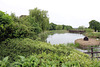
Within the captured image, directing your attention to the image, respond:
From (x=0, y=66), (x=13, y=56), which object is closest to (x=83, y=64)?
(x=0, y=66)

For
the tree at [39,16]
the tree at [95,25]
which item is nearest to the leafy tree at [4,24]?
the tree at [39,16]

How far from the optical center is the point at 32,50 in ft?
11.6

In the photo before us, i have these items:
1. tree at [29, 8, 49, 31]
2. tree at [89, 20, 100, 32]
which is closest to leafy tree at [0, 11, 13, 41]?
tree at [29, 8, 49, 31]

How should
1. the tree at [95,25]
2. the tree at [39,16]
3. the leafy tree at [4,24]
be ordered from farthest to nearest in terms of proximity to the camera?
the tree at [95,25], the tree at [39,16], the leafy tree at [4,24]

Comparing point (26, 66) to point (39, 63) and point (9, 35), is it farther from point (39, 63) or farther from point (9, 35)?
point (9, 35)

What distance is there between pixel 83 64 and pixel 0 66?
93.0 inches

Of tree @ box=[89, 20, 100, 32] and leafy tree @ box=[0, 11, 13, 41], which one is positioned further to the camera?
tree @ box=[89, 20, 100, 32]

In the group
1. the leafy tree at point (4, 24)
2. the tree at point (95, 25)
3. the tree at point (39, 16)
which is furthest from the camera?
the tree at point (95, 25)

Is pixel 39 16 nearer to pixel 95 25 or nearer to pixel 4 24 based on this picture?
pixel 4 24

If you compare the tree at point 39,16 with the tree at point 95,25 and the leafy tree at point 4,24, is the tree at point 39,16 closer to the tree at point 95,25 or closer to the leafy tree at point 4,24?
the leafy tree at point 4,24

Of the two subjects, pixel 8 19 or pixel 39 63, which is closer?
pixel 39 63

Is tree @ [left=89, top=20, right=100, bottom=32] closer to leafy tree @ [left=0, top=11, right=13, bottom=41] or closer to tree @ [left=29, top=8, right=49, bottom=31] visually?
tree @ [left=29, top=8, right=49, bottom=31]

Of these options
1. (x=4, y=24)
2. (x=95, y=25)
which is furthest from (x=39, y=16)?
(x=95, y=25)

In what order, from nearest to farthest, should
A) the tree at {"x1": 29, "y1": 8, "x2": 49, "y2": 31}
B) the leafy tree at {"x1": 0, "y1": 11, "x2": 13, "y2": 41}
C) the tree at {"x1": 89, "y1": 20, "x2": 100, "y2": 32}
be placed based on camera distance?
the leafy tree at {"x1": 0, "y1": 11, "x2": 13, "y2": 41} → the tree at {"x1": 29, "y1": 8, "x2": 49, "y2": 31} → the tree at {"x1": 89, "y1": 20, "x2": 100, "y2": 32}
